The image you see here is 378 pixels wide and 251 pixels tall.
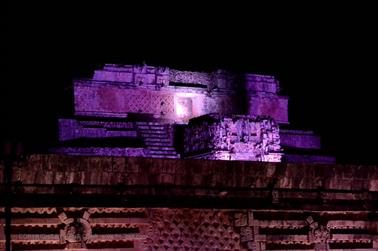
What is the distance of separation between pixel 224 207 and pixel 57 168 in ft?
9.53

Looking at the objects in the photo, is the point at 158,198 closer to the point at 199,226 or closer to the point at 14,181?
the point at 199,226

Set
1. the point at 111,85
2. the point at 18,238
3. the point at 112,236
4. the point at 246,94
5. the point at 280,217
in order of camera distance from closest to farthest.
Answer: the point at 18,238
the point at 112,236
the point at 280,217
the point at 111,85
the point at 246,94

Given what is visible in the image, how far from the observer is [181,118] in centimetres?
3319

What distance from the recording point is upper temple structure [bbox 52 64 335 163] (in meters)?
28.4

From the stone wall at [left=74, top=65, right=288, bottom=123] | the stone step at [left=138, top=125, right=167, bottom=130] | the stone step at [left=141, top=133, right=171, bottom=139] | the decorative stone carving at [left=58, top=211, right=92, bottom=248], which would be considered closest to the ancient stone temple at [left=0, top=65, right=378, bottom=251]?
the decorative stone carving at [left=58, top=211, right=92, bottom=248]

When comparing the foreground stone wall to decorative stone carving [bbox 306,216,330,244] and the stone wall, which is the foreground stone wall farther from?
the stone wall

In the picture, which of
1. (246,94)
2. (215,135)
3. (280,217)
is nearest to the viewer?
(280,217)

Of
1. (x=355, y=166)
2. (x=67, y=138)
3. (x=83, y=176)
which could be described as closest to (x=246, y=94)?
(x=67, y=138)

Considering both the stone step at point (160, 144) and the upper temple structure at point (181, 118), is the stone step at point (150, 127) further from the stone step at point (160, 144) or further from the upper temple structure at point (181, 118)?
the stone step at point (160, 144)

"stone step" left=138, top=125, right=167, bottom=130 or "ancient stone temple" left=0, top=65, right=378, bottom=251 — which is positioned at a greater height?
"stone step" left=138, top=125, right=167, bottom=130

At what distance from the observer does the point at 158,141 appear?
29.8 m

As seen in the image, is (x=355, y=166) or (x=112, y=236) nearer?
(x=112, y=236)

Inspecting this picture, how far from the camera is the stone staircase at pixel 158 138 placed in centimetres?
2923

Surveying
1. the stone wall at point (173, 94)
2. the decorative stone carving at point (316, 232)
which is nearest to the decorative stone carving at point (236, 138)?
the stone wall at point (173, 94)
